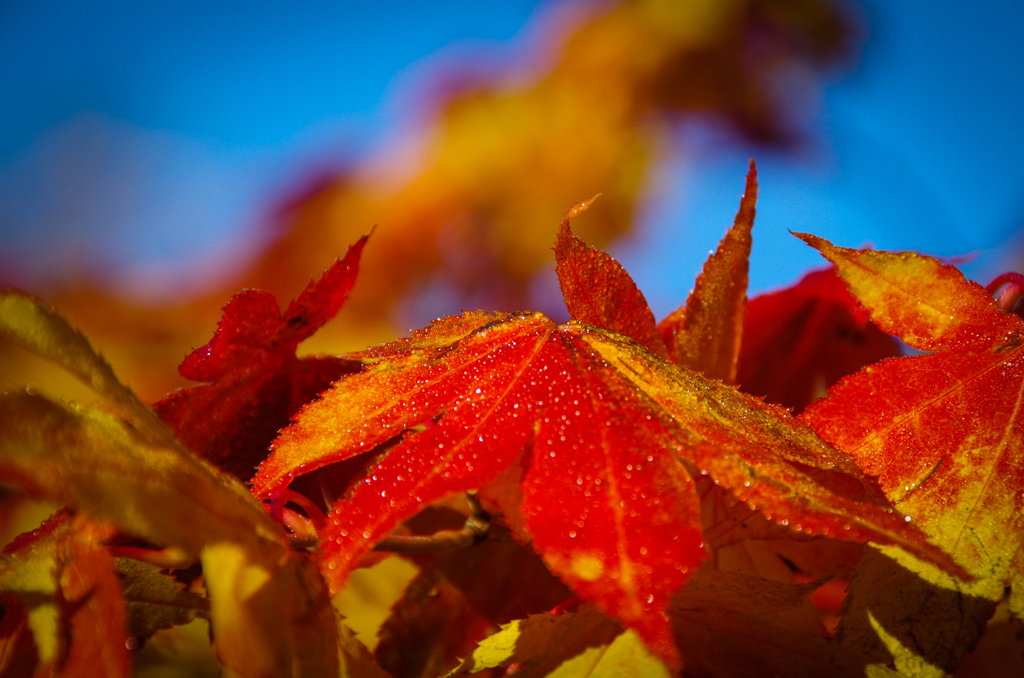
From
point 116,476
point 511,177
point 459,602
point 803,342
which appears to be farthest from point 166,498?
point 511,177

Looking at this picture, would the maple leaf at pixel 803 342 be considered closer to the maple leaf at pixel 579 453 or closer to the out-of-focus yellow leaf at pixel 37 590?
the maple leaf at pixel 579 453

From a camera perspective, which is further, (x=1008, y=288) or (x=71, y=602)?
(x=1008, y=288)

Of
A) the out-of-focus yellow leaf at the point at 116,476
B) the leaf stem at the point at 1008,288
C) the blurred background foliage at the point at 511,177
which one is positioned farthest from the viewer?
the blurred background foliage at the point at 511,177

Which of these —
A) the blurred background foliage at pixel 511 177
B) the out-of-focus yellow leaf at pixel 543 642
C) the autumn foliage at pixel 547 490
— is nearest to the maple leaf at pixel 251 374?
the autumn foliage at pixel 547 490

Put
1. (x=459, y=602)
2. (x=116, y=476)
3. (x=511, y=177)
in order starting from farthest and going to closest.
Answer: (x=511, y=177) < (x=459, y=602) < (x=116, y=476)

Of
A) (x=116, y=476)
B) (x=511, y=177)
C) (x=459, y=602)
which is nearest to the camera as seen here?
(x=116, y=476)

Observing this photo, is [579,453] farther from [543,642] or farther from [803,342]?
[803,342]
